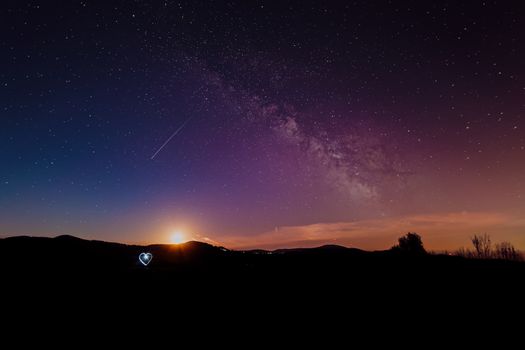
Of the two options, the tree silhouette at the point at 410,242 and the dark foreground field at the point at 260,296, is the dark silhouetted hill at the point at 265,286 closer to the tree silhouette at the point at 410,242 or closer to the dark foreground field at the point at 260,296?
the dark foreground field at the point at 260,296

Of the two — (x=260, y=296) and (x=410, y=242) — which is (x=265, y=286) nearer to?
(x=260, y=296)

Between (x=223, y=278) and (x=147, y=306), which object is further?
(x=223, y=278)

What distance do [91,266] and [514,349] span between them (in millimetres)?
28497

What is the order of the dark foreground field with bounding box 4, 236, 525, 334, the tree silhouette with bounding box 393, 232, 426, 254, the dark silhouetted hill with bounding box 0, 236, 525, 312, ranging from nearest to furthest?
the dark foreground field with bounding box 4, 236, 525, 334
the dark silhouetted hill with bounding box 0, 236, 525, 312
the tree silhouette with bounding box 393, 232, 426, 254

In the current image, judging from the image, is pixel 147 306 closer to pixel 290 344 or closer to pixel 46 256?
pixel 290 344

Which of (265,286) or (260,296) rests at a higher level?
(265,286)

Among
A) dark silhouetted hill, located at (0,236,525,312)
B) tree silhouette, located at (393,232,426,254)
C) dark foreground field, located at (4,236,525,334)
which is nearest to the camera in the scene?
dark foreground field, located at (4,236,525,334)

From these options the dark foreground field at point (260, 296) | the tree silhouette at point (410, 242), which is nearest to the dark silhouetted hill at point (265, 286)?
the dark foreground field at point (260, 296)

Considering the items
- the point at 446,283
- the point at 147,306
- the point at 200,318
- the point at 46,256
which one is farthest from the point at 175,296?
the point at 46,256

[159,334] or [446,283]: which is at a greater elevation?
[446,283]

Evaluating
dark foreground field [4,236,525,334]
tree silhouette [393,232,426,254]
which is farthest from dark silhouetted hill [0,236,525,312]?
tree silhouette [393,232,426,254]

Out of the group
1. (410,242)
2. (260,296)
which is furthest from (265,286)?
(410,242)

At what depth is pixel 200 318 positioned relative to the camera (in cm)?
1312

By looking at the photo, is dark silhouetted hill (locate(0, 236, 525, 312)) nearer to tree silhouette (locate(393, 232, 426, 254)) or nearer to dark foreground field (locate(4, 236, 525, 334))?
dark foreground field (locate(4, 236, 525, 334))
